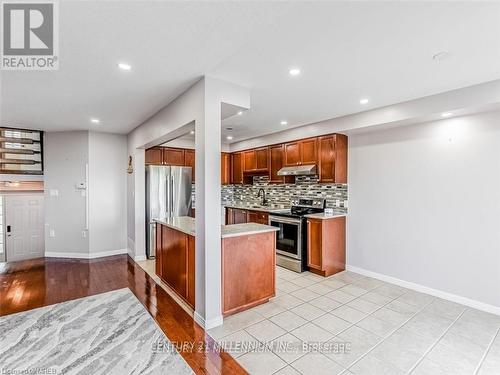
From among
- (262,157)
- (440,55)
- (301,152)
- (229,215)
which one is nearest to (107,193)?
(229,215)

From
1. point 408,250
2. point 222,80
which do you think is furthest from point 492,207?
point 222,80

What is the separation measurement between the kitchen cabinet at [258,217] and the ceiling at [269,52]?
87.1 inches

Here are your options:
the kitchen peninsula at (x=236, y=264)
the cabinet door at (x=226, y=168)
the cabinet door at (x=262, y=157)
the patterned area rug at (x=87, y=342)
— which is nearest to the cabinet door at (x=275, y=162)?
the cabinet door at (x=262, y=157)

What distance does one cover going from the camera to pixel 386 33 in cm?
185

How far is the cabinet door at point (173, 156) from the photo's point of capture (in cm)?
539

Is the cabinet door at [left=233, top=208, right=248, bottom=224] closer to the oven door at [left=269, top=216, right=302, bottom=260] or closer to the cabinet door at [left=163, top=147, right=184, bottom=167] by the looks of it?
the oven door at [left=269, top=216, right=302, bottom=260]

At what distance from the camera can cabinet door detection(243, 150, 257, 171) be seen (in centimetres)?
589

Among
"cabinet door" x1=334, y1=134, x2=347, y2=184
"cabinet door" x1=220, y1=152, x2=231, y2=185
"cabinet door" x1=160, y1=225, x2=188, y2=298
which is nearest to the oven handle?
"cabinet door" x1=334, y1=134, x2=347, y2=184

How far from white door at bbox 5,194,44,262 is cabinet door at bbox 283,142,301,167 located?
5.04 m

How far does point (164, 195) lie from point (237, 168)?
1988 mm

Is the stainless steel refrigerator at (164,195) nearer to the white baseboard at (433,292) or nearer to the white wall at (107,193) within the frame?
the white wall at (107,193)

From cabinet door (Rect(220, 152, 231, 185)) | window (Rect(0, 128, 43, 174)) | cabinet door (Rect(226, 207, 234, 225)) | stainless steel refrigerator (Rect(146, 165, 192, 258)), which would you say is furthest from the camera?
cabinet door (Rect(220, 152, 231, 185))

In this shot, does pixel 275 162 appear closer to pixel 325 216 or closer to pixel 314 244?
pixel 325 216

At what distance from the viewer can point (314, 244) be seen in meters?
4.14
